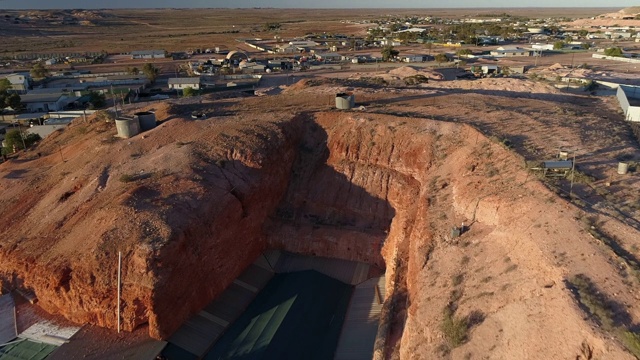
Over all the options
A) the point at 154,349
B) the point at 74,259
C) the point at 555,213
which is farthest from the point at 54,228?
the point at 555,213

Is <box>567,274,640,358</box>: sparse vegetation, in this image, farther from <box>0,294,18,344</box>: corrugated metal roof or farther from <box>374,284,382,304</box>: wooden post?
<box>0,294,18,344</box>: corrugated metal roof

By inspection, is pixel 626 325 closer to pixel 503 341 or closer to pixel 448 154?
pixel 503 341

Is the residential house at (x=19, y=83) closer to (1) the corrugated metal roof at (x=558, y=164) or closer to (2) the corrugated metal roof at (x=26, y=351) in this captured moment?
(2) the corrugated metal roof at (x=26, y=351)

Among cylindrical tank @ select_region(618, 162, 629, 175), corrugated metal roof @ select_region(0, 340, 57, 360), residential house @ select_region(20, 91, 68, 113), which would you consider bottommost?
corrugated metal roof @ select_region(0, 340, 57, 360)

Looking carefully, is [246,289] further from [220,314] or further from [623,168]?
[623,168]

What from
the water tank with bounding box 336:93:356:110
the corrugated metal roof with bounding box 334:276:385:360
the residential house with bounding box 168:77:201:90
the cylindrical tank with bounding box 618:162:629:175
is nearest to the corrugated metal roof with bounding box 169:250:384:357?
the corrugated metal roof with bounding box 334:276:385:360
